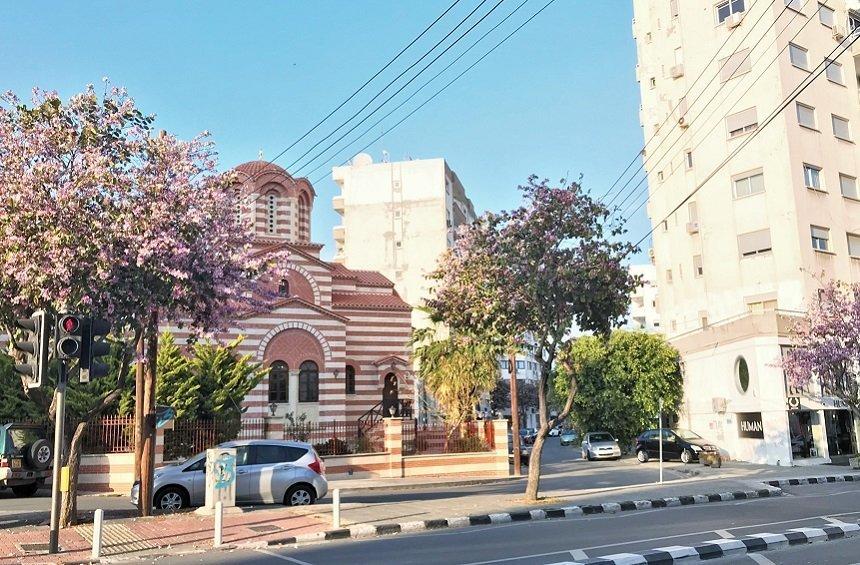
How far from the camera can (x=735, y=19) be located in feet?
Result: 119

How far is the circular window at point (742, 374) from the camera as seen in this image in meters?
31.5

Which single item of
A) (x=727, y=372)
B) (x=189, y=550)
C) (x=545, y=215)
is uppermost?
(x=545, y=215)

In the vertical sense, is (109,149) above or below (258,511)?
above

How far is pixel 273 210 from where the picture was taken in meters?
41.7

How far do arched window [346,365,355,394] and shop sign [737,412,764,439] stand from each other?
1819cm

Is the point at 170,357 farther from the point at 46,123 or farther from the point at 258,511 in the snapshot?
the point at 46,123

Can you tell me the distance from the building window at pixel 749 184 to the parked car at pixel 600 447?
1326 centimetres

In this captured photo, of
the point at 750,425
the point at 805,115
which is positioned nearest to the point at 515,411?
the point at 750,425

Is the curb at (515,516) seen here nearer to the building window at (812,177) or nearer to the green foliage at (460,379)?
the green foliage at (460,379)

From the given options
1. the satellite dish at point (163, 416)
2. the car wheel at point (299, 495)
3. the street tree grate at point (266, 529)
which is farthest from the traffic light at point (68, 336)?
the satellite dish at point (163, 416)

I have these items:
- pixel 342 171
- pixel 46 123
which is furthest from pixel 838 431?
pixel 342 171

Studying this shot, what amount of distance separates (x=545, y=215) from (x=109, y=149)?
30.2ft

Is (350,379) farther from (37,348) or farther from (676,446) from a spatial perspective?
(37,348)

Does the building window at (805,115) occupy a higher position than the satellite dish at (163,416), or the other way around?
the building window at (805,115)
